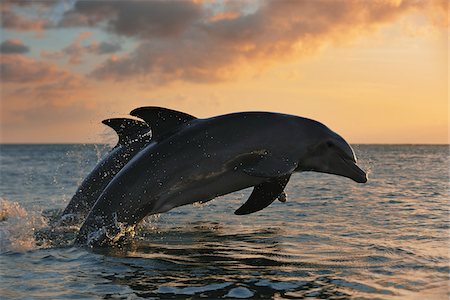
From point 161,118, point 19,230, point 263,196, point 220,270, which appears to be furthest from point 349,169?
point 19,230

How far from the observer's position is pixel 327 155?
9.82 metres

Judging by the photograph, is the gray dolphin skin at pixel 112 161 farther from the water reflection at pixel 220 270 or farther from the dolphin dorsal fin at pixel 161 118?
the dolphin dorsal fin at pixel 161 118

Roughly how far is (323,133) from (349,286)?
10.1ft

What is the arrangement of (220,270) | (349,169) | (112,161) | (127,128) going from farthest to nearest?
(112,161)
(127,128)
(349,169)
(220,270)

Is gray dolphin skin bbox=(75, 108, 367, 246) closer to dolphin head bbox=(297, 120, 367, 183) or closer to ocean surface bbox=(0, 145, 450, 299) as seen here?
dolphin head bbox=(297, 120, 367, 183)

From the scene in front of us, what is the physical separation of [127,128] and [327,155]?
457 cm

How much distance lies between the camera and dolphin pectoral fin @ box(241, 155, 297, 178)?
29.4ft

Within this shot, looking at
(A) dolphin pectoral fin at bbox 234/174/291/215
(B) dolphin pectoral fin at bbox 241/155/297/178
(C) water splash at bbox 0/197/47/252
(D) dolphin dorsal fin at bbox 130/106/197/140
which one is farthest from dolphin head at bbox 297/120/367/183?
(C) water splash at bbox 0/197/47/252

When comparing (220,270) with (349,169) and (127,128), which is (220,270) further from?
(127,128)

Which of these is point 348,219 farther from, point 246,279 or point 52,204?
point 52,204

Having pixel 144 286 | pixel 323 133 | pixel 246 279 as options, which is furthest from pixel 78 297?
pixel 323 133

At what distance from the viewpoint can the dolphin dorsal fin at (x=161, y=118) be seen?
967 cm

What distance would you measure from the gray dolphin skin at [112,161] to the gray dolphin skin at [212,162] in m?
2.37

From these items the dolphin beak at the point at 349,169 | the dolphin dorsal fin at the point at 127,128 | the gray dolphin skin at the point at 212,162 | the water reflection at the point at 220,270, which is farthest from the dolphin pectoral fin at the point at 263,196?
the dolphin dorsal fin at the point at 127,128
